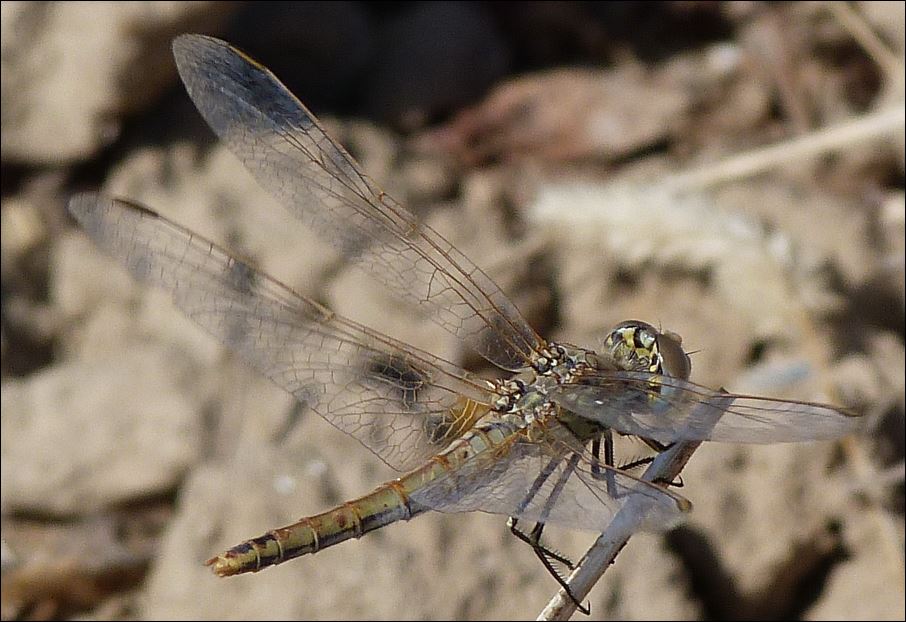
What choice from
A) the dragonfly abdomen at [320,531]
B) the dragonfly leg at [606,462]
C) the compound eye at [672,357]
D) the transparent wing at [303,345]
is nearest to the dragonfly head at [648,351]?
the compound eye at [672,357]

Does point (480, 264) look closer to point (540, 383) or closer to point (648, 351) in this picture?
point (540, 383)

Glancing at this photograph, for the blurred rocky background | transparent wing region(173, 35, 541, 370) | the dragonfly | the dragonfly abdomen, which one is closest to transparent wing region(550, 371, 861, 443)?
the dragonfly

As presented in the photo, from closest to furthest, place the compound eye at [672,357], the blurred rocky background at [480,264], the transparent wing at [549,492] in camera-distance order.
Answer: the transparent wing at [549,492] → the compound eye at [672,357] → the blurred rocky background at [480,264]

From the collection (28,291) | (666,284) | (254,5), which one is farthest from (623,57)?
(28,291)

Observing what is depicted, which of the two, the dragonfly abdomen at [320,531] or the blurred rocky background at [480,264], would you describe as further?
the blurred rocky background at [480,264]

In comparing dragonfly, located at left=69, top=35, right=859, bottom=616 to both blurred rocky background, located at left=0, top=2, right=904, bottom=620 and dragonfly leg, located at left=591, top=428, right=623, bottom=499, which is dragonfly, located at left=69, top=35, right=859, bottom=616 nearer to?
dragonfly leg, located at left=591, top=428, right=623, bottom=499

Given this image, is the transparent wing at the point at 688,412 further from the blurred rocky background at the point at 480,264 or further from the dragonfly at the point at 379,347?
the blurred rocky background at the point at 480,264
